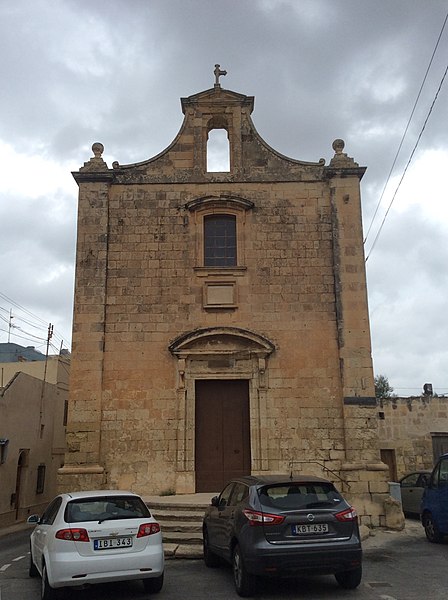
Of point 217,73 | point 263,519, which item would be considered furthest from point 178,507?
point 217,73

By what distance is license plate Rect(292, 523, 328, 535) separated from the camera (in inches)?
273

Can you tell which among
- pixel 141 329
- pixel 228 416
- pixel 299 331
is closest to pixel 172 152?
pixel 141 329

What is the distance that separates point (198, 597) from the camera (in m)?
7.14

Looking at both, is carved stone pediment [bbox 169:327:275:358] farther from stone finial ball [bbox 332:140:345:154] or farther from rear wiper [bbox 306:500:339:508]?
rear wiper [bbox 306:500:339:508]

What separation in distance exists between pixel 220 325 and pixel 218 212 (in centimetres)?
303

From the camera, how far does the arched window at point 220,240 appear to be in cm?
1491

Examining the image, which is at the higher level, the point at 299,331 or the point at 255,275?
the point at 255,275

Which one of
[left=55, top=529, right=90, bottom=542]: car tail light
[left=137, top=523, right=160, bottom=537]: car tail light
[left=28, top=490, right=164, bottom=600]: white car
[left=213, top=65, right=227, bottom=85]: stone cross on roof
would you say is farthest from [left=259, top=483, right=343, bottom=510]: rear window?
Answer: [left=213, top=65, right=227, bottom=85]: stone cross on roof

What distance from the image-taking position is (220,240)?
15078mm

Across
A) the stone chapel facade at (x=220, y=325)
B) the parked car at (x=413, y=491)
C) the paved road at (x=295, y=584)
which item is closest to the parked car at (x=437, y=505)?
the paved road at (x=295, y=584)

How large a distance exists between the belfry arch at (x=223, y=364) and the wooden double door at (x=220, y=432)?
0.67 feet

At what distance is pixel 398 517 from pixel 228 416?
176 inches

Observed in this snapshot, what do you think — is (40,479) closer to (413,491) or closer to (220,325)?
(220,325)

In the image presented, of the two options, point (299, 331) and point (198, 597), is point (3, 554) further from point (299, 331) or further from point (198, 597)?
point (299, 331)
